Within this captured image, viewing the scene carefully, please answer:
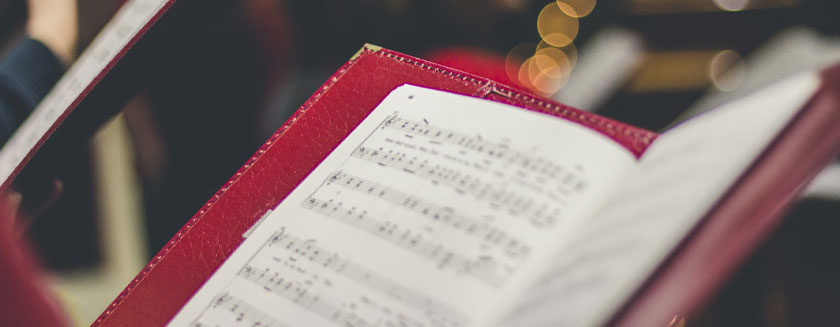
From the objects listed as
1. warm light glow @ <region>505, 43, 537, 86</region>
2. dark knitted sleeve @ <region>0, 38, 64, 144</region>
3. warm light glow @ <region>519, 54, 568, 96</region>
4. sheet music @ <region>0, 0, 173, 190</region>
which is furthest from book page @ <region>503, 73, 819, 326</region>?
warm light glow @ <region>505, 43, 537, 86</region>

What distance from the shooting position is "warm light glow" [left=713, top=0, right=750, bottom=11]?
90.3 inches

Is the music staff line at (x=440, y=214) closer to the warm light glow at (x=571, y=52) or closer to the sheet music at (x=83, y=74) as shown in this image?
the sheet music at (x=83, y=74)

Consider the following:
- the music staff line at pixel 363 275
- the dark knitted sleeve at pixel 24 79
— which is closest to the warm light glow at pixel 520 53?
the dark knitted sleeve at pixel 24 79

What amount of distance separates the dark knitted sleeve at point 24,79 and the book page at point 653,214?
0.78 meters

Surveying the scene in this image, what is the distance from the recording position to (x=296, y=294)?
1.94ft

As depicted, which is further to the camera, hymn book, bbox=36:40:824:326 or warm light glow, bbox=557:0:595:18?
warm light glow, bbox=557:0:595:18

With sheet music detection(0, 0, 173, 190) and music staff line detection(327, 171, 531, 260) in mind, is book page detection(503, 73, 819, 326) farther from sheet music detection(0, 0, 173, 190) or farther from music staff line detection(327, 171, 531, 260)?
sheet music detection(0, 0, 173, 190)

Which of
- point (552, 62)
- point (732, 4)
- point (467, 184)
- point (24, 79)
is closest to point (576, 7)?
point (552, 62)

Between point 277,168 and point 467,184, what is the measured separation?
0.81 ft

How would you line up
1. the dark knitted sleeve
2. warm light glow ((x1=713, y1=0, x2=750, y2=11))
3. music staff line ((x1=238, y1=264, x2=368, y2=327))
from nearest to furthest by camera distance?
music staff line ((x1=238, y1=264, x2=368, y2=327)), the dark knitted sleeve, warm light glow ((x1=713, y1=0, x2=750, y2=11))

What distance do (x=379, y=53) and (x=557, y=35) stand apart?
2.13 m

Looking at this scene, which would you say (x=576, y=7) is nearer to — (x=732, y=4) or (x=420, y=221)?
(x=732, y=4)

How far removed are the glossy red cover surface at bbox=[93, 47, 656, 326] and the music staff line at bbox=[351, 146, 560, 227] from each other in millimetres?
83

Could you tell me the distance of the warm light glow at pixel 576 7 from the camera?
8.79ft
